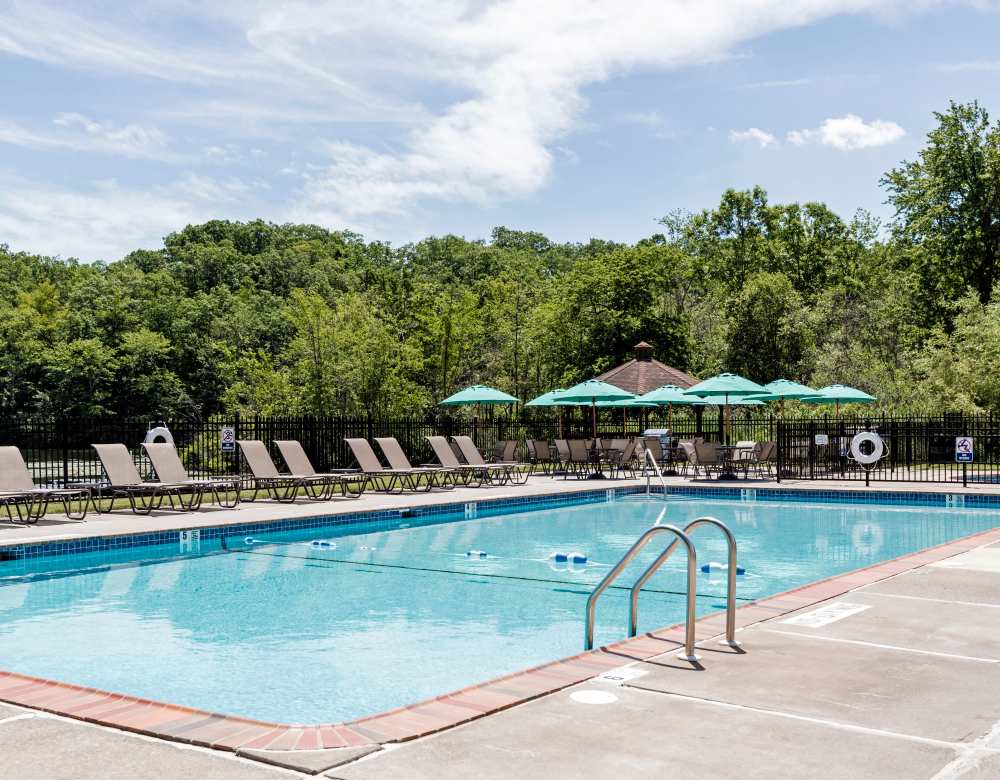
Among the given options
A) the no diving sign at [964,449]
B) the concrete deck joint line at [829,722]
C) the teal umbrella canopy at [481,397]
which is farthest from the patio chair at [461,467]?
the concrete deck joint line at [829,722]

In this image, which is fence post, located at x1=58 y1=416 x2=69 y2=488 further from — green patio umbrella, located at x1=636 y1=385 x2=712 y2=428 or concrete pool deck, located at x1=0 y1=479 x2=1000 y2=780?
green patio umbrella, located at x1=636 y1=385 x2=712 y2=428

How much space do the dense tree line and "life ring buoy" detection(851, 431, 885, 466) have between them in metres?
4.37

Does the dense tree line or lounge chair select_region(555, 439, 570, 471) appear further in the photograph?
the dense tree line

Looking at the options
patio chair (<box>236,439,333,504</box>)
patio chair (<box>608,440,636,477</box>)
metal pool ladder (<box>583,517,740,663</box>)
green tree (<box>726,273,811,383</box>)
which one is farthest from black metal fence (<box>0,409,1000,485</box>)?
metal pool ladder (<box>583,517,740,663</box>)

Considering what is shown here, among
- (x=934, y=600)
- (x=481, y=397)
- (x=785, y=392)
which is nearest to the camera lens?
(x=934, y=600)

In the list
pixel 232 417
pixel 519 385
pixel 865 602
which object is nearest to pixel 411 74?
pixel 232 417

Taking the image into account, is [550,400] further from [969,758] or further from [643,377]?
[969,758]

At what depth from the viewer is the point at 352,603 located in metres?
8.75

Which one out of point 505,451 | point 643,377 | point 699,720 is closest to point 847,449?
point 643,377

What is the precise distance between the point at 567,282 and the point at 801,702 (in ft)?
108

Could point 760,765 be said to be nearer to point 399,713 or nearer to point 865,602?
point 399,713

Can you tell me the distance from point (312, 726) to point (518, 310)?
33.6 m

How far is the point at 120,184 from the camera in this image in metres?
42.9

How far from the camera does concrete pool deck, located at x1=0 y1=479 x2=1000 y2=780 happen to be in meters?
3.57
